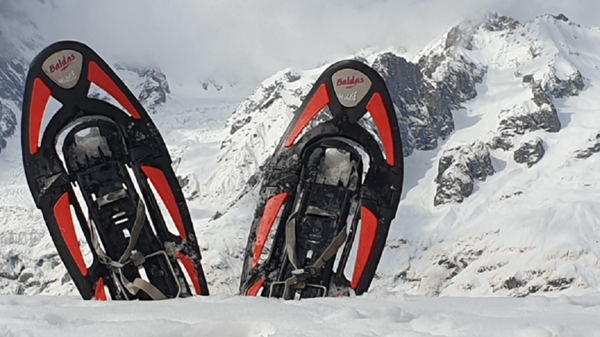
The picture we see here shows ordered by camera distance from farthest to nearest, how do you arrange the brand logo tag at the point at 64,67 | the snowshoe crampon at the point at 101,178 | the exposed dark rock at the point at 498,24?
the exposed dark rock at the point at 498,24 < the brand logo tag at the point at 64,67 < the snowshoe crampon at the point at 101,178

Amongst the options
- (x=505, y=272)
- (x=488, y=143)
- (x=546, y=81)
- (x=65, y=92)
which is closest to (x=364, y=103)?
(x=65, y=92)

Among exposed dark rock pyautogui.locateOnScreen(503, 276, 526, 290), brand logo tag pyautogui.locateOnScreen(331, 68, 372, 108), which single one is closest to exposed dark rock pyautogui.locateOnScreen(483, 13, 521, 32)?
exposed dark rock pyautogui.locateOnScreen(503, 276, 526, 290)

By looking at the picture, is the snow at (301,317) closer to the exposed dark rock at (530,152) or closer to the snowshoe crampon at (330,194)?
the snowshoe crampon at (330,194)

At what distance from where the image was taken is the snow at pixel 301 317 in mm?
3029

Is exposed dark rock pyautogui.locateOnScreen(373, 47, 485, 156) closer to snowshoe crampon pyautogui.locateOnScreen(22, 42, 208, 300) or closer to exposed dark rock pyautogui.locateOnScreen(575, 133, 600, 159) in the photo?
exposed dark rock pyautogui.locateOnScreen(575, 133, 600, 159)

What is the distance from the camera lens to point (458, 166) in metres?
135

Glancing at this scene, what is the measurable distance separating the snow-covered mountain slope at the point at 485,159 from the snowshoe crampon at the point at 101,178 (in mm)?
96120

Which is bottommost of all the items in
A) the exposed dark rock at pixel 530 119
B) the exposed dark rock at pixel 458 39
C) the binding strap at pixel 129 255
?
the binding strap at pixel 129 255

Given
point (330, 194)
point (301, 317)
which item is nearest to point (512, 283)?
point (330, 194)

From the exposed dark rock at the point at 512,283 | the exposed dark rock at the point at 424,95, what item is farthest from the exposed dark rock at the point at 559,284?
the exposed dark rock at the point at 424,95

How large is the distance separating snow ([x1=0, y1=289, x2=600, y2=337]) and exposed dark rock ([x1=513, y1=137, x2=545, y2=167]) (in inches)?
5615

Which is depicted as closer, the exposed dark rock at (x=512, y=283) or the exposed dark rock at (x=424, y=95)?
the exposed dark rock at (x=512, y=283)

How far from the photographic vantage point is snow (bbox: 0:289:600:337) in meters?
3.03

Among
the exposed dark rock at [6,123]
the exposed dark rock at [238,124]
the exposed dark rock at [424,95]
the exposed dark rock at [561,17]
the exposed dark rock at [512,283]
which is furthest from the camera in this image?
the exposed dark rock at [561,17]
